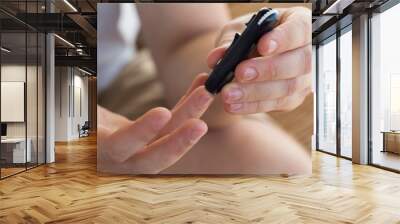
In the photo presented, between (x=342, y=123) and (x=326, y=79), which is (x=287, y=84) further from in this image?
(x=326, y=79)

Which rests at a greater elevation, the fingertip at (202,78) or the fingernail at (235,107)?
the fingertip at (202,78)

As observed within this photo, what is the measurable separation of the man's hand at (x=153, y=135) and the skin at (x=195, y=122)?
0.02 metres

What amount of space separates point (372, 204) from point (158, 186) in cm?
290

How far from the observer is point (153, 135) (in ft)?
20.5

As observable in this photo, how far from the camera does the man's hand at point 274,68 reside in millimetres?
5480

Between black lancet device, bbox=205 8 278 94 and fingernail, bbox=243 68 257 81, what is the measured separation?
208 millimetres

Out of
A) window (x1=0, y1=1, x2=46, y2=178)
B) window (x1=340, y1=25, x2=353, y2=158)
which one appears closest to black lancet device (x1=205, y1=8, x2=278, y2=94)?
window (x1=0, y1=1, x2=46, y2=178)

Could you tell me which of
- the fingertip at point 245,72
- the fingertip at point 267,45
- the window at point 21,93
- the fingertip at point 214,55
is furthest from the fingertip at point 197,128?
the window at point 21,93

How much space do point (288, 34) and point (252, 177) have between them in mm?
2420

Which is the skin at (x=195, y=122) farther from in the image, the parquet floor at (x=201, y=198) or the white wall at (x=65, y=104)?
the white wall at (x=65, y=104)

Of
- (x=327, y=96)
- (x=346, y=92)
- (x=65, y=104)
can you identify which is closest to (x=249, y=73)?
(x=346, y=92)

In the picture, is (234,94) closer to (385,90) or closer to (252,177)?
(252,177)

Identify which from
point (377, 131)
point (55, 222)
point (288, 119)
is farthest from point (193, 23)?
point (377, 131)

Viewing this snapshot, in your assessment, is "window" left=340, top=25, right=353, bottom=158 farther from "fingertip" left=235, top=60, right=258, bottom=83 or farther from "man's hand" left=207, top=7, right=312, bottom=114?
"fingertip" left=235, top=60, right=258, bottom=83
